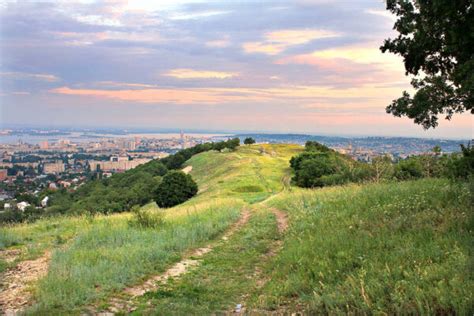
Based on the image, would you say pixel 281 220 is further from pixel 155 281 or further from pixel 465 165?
pixel 155 281

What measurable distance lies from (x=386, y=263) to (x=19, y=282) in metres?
6.89

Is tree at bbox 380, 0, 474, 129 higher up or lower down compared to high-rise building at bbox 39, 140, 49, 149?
higher up

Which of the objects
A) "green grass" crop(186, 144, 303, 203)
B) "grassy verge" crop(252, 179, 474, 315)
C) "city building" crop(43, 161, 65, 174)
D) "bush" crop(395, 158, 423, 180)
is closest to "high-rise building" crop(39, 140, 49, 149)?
"city building" crop(43, 161, 65, 174)

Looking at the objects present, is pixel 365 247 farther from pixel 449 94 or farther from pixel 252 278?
pixel 449 94

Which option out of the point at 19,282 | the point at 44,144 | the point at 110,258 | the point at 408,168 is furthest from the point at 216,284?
the point at 44,144

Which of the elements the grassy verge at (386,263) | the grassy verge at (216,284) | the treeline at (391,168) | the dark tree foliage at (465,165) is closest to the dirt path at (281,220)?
the grassy verge at (216,284)

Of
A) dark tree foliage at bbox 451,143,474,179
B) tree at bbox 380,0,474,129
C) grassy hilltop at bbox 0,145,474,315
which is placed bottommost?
grassy hilltop at bbox 0,145,474,315

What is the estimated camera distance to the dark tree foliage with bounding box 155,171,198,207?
43844 millimetres

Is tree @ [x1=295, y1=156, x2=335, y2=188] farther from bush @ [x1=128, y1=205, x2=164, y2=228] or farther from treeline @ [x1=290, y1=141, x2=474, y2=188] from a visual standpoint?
bush @ [x1=128, y1=205, x2=164, y2=228]

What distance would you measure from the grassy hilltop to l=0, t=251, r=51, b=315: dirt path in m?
0.28

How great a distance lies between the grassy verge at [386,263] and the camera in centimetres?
462

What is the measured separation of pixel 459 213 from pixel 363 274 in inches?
132

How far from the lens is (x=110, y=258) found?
28.4 feet

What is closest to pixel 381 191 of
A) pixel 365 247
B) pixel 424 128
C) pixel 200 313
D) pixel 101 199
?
pixel 424 128
